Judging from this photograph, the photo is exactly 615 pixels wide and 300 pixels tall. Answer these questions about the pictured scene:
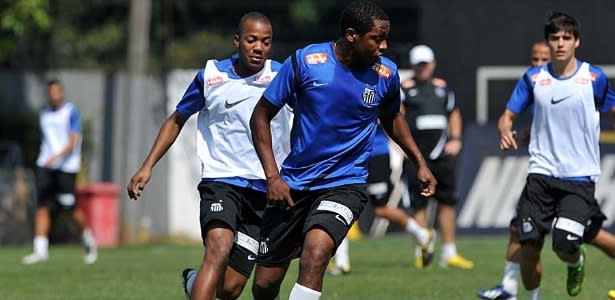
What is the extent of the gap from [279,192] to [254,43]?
136cm

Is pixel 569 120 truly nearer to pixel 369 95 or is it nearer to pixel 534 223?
pixel 534 223

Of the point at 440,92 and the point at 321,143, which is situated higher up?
the point at 321,143

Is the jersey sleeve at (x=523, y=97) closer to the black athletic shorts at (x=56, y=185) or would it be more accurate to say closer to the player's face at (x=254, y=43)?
the player's face at (x=254, y=43)

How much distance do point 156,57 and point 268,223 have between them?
19.3 metres

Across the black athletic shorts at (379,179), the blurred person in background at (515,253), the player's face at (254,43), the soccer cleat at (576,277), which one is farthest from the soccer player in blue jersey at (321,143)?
the black athletic shorts at (379,179)

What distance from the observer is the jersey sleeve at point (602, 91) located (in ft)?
33.8

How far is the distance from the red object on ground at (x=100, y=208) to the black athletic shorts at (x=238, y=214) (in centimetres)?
1469

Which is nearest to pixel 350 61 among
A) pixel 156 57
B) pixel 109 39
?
pixel 156 57

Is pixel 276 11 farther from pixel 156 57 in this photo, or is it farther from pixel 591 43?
pixel 591 43

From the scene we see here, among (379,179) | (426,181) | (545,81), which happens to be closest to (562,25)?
(545,81)

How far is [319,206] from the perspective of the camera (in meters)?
8.44

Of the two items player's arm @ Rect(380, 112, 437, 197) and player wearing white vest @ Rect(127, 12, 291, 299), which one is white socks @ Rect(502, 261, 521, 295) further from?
player wearing white vest @ Rect(127, 12, 291, 299)

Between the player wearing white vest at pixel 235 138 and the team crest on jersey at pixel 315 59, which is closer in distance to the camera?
the team crest on jersey at pixel 315 59

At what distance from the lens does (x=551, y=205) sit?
33.8 ft
